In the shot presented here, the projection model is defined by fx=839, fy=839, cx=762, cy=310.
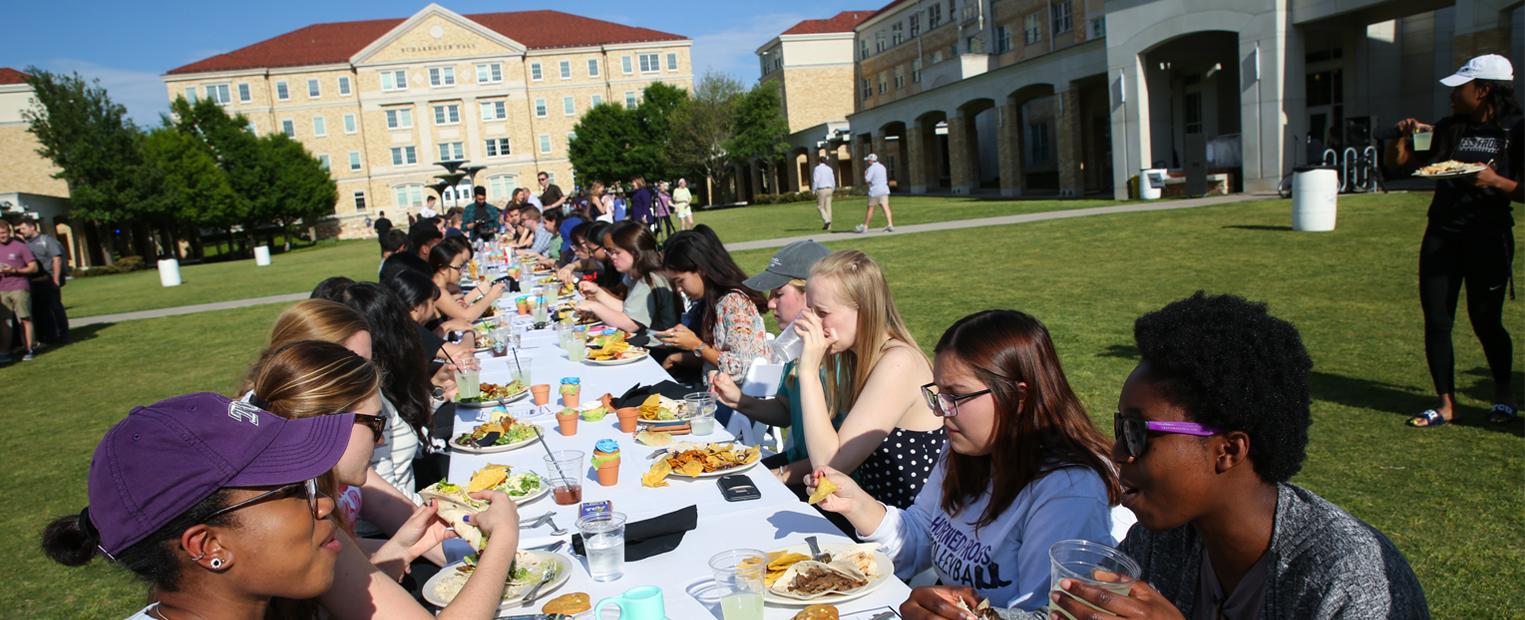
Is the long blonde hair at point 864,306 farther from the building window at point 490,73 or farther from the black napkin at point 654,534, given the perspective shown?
the building window at point 490,73

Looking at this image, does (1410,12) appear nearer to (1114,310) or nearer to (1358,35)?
(1358,35)

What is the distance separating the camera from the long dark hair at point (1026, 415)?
238 centimetres

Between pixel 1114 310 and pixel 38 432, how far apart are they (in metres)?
11.9

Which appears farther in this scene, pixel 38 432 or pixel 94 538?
pixel 38 432

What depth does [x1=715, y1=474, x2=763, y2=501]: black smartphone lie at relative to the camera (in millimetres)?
3096

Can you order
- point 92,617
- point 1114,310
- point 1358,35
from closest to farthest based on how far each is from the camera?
point 92,617, point 1114,310, point 1358,35

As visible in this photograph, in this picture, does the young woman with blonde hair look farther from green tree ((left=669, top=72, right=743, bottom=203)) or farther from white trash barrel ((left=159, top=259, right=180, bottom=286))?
green tree ((left=669, top=72, right=743, bottom=203))

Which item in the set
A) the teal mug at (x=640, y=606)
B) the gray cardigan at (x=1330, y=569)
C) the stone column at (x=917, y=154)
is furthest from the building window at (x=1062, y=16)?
the teal mug at (x=640, y=606)

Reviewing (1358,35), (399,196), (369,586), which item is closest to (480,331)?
(369,586)

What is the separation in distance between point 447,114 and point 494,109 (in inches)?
149

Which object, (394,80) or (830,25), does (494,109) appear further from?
(830,25)

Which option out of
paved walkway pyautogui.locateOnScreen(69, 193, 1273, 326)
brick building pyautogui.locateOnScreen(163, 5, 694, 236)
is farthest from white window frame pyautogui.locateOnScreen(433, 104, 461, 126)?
paved walkway pyautogui.locateOnScreen(69, 193, 1273, 326)

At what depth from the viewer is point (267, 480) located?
5.57 feet

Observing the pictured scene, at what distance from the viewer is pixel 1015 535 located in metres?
2.40
